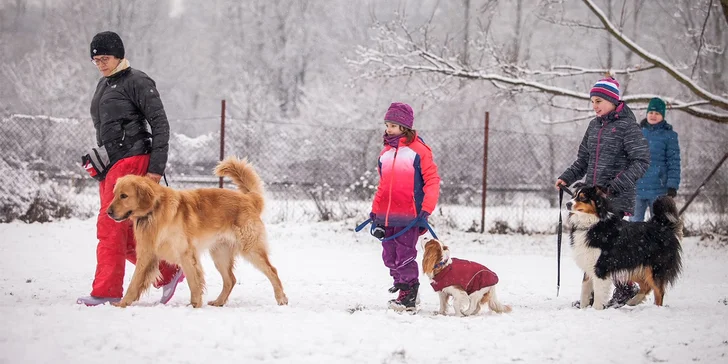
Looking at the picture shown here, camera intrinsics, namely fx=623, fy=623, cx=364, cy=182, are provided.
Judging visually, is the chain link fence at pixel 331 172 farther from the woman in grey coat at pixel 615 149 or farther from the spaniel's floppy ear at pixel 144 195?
the spaniel's floppy ear at pixel 144 195

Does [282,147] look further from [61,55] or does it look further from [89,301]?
[61,55]

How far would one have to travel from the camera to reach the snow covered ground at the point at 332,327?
329 cm

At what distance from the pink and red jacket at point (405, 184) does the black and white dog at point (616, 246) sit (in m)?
1.15

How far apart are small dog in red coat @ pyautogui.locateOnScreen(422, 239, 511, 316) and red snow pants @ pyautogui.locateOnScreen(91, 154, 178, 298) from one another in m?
2.30

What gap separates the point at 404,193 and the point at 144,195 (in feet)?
6.36

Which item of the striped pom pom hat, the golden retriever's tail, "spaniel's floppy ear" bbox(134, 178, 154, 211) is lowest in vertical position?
"spaniel's floppy ear" bbox(134, 178, 154, 211)

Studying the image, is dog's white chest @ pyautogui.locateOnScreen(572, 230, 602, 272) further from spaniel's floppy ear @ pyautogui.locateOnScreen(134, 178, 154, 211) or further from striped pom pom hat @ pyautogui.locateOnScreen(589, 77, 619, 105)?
spaniel's floppy ear @ pyautogui.locateOnScreen(134, 178, 154, 211)

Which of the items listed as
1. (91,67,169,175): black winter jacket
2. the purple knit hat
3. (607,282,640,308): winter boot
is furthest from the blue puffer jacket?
(91,67,169,175): black winter jacket

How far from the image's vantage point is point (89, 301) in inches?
179

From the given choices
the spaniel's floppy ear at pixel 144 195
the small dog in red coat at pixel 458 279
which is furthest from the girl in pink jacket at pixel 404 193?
the spaniel's floppy ear at pixel 144 195

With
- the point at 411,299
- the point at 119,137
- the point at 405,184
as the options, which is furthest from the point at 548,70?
the point at 119,137

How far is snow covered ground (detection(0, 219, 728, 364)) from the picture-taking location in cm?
329

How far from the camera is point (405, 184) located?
492 cm

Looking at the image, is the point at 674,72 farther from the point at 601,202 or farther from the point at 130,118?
the point at 130,118
